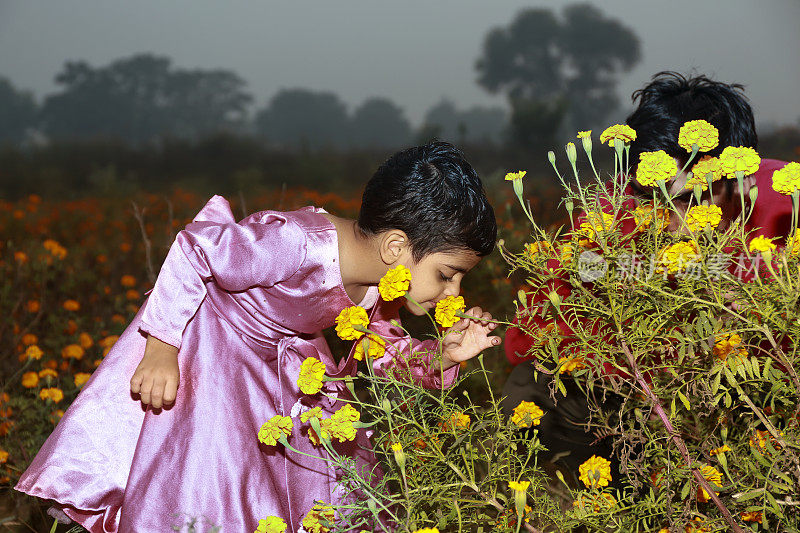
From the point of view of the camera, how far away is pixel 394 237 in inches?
62.6

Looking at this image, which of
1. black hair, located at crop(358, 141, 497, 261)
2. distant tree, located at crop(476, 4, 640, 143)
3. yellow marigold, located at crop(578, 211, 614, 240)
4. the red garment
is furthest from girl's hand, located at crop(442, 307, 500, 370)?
distant tree, located at crop(476, 4, 640, 143)

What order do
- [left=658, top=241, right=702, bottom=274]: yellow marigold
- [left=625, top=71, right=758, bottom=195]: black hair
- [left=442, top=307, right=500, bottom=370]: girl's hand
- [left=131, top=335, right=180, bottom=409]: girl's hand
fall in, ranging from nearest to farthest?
[left=658, top=241, right=702, bottom=274]: yellow marigold → [left=131, top=335, right=180, bottom=409]: girl's hand → [left=442, top=307, right=500, bottom=370]: girl's hand → [left=625, top=71, right=758, bottom=195]: black hair

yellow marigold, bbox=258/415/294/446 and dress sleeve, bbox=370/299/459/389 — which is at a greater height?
yellow marigold, bbox=258/415/294/446

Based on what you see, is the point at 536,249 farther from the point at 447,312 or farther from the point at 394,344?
the point at 394,344

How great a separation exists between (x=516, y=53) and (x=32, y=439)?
1075 inches

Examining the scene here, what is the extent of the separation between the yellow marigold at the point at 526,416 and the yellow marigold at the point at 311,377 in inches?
14.2

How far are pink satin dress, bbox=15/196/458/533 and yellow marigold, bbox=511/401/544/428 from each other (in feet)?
0.81

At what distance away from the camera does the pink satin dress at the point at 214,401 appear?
1534mm

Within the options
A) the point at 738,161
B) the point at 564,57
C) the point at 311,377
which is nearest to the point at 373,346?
the point at 311,377

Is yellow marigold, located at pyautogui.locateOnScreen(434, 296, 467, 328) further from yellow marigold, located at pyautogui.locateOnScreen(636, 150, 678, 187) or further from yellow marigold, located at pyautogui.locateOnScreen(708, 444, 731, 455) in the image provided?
yellow marigold, located at pyautogui.locateOnScreen(708, 444, 731, 455)

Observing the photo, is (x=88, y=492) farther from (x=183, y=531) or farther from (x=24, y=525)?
(x=24, y=525)

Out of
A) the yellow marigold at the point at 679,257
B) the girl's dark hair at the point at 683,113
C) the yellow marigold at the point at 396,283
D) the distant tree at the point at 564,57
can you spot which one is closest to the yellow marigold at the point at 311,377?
the yellow marigold at the point at 396,283

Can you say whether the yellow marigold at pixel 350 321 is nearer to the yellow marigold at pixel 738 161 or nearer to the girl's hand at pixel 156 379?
the girl's hand at pixel 156 379

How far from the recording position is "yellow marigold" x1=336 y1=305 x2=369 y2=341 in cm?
118
